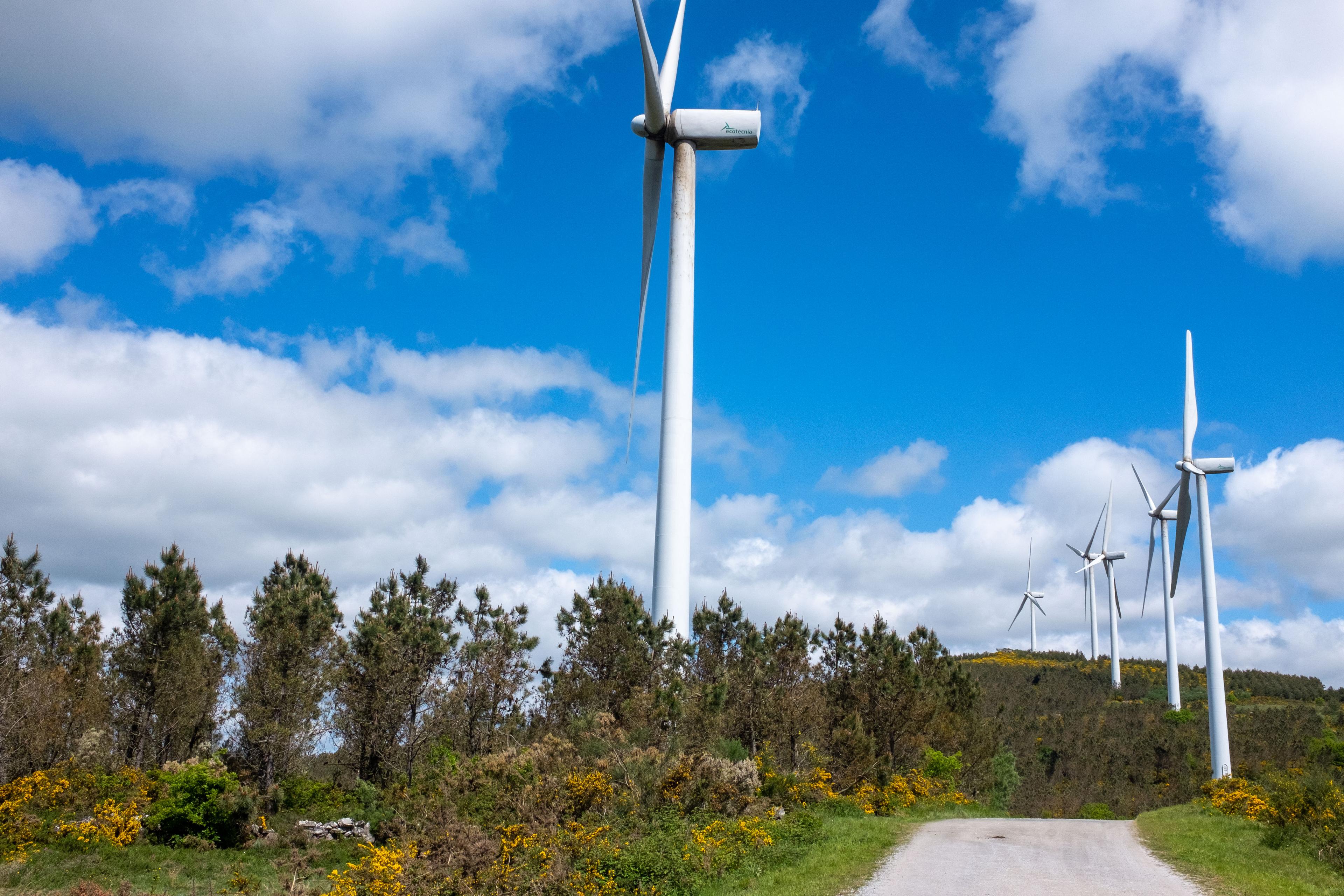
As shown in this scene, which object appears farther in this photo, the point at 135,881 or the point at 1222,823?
the point at 1222,823

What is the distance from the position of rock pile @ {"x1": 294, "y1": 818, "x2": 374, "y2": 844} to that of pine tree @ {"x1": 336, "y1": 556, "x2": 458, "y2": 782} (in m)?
3.72

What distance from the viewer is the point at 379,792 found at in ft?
96.0

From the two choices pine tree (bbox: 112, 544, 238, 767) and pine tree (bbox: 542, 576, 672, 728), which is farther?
pine tree (bbox: 112, 544, 238, 767)

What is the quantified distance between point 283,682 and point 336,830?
7.53 m

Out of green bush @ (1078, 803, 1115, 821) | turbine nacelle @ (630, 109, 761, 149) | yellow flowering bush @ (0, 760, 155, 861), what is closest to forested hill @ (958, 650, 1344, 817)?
green bush @ (1078, 803, 1115, 821)

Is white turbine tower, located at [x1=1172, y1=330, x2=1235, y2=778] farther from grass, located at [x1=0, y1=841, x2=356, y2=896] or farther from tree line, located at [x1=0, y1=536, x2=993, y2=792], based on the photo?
grass, located at [x1=0, y1=841, x2=356, y2=896]

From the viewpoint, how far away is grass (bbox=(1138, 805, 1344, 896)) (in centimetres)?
1466

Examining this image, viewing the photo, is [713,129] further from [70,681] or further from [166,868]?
[70,681]

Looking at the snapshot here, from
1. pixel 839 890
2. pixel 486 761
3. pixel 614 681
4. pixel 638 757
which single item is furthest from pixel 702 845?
pixel 614 681

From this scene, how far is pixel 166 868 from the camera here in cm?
2314

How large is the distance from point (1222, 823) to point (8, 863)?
30.3 metres

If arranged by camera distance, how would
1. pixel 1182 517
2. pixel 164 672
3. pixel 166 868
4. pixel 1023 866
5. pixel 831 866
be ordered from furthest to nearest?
pixel 1182 517
pixel 164 672
pixel 166 868
pixel 831 866
pixel 1023 866

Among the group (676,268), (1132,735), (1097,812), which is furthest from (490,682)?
(1132,735)

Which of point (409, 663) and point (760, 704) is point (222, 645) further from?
point (760, 704)
